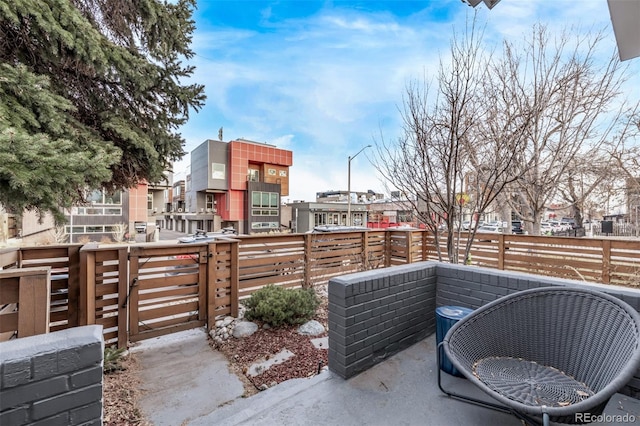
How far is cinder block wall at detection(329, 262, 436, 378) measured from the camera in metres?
2.18

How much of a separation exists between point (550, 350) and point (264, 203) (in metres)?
23.9

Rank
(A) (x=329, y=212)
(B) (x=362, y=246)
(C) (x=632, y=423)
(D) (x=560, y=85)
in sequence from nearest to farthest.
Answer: (C) (x=632, y=423) < (D) (x=560, y=85) < (B) (x=362, y=246) < (A) (x=329, y=212)

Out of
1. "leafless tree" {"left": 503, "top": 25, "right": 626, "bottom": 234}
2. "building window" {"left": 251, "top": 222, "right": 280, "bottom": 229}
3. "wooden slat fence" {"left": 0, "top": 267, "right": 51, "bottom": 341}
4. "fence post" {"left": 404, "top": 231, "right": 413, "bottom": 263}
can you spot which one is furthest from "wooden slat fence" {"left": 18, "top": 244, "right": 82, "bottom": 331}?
"building window" {"left": 251, "top": 222, "right": 280, "bottom": 229}

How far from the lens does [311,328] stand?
379 cm

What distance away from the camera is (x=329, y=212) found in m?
28.5

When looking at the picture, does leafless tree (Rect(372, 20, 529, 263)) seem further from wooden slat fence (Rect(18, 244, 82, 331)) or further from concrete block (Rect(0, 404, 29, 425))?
wooden slat fence (Rect(18, 244, 82, 331))

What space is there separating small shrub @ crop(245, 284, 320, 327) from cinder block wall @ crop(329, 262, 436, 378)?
172cm

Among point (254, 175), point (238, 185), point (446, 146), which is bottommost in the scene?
point (446, 146)

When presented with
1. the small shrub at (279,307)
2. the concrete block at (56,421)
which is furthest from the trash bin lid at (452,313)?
the concrete block at (56,421)

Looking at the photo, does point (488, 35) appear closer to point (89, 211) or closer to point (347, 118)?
point (347, 118)

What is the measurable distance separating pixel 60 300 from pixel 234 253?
1.91 metres

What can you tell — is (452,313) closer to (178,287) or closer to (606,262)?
(178,287)

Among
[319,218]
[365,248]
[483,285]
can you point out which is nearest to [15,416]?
[483,285]

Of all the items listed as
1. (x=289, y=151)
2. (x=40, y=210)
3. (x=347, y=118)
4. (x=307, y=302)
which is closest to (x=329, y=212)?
(x=289, y=151)
